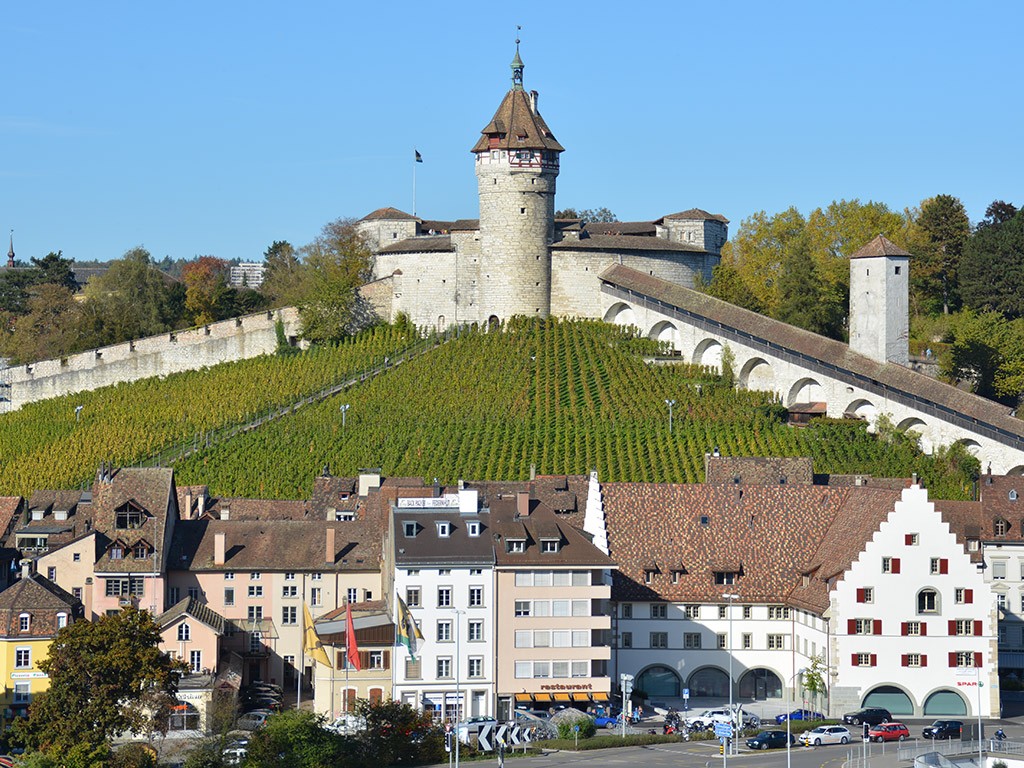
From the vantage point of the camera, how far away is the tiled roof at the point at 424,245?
125m

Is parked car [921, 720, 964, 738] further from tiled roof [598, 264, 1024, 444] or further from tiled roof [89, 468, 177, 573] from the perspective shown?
tiled roof [598, 264, 1024, 444]

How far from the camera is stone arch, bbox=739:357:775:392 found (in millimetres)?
111250

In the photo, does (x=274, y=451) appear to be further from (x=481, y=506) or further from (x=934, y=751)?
(x=934, y=751)

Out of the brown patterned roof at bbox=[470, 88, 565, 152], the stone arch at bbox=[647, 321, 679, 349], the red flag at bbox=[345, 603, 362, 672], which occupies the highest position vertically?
the brown patterned roof at bbox=[470, 88, 565, 152]

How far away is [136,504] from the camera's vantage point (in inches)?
2857

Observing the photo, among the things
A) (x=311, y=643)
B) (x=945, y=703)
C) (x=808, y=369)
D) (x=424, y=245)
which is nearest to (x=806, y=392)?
(x=808, y=369)

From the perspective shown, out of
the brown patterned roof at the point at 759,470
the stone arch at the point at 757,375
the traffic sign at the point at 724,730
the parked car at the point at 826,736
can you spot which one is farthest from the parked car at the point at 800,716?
the stone arch at the point at 757,375

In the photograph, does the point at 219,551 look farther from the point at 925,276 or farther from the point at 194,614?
the point at 925,276

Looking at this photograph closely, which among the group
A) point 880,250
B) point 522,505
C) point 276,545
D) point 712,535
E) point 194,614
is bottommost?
point 194,614

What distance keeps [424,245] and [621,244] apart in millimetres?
11952

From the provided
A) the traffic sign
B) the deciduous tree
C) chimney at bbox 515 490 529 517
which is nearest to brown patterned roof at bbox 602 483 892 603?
chimney at bbox 515 490 529 517

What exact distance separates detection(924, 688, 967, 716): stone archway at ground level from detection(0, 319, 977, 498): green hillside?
25.3 m

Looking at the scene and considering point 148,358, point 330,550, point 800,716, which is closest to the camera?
point 800,716

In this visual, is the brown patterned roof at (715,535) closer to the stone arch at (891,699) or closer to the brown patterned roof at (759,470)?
the stone arch at (891,699)
